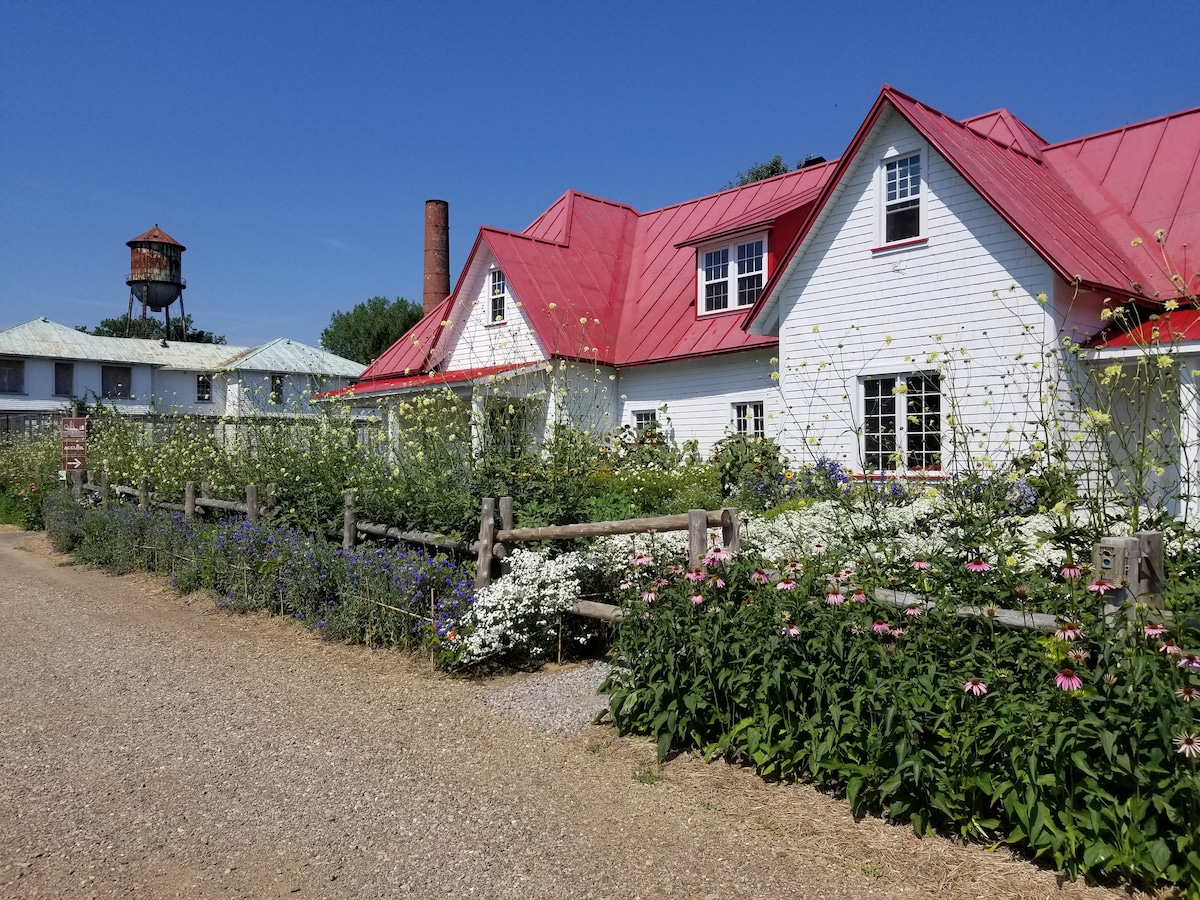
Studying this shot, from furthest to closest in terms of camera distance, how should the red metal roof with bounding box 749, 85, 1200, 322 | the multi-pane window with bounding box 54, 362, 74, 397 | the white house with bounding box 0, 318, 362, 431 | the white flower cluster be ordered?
the multi-pane window with bounding box 54, 362, 74, 397, the white house with bounding box 0, 318, 362, 431, the red metal roof with bounding box 749, 85, 1200, 322, the white flower cluster

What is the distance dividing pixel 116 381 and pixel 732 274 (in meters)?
36.7

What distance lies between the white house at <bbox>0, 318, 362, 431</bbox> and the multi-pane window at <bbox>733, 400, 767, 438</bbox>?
990 inches

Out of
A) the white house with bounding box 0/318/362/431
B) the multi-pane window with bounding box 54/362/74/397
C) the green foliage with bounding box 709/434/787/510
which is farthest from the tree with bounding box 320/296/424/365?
the green foliage with bounding box 709/434/787/510

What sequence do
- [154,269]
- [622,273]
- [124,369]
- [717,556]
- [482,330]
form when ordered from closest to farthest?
[717,556]
[482,330]
[622,273]
[124,369]
[154,269]

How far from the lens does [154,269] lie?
157ft

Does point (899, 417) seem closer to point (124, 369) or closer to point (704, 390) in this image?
point (704, 390)

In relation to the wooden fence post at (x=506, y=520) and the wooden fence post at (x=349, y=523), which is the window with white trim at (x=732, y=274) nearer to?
the wooden fence post at (x=349, y=523)

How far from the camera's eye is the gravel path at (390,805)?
361 cm

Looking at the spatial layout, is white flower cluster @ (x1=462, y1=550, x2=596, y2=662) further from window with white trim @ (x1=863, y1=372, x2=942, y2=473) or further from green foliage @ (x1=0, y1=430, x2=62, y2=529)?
green foliage @ (x1=0, y1=430, x2=62, y2=529)

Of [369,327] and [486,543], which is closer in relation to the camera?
[486,543]

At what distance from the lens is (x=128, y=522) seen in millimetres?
12227

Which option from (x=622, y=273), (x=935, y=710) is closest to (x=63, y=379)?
(x=622, y=273)

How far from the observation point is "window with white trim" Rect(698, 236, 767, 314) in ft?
53.6

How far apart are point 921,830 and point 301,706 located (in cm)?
418
